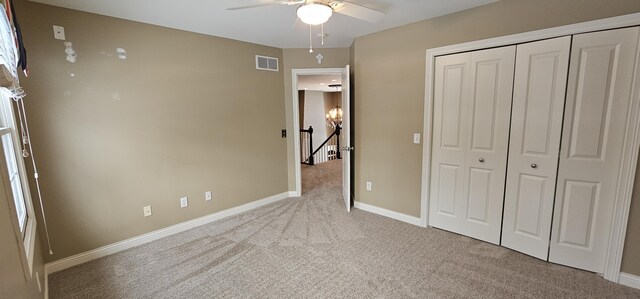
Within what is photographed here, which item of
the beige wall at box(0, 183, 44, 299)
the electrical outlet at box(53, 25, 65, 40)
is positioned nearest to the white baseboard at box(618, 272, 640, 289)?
the beige wall at box(0, 183, 44, 299)

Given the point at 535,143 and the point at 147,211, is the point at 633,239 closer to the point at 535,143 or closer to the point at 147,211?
the point at 535,143

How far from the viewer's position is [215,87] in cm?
329

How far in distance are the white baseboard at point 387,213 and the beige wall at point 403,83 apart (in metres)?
0.05

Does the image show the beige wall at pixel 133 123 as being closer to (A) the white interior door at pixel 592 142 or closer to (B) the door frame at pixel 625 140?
(B) the door frame at pixel 625 140

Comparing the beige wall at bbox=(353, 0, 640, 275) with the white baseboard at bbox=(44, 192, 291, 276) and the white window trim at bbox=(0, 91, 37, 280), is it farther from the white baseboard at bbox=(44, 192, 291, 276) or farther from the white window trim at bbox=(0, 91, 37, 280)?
the white window trim at bbox=(0, 91, 37, 280)

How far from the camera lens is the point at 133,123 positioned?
2.71 m

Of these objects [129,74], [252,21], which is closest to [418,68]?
[252,21]

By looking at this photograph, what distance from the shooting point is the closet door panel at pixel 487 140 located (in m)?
2.47

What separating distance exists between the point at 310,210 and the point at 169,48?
262cm

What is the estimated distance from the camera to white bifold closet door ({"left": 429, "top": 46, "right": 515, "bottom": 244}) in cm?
251

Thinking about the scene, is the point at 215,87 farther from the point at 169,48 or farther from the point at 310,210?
the point at 310,210

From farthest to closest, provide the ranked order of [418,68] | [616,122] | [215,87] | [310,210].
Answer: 1. [310,210]
2. [215,87]
3. [418,68]
4. [616,122]

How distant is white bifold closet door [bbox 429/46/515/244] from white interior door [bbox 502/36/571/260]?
82 mm

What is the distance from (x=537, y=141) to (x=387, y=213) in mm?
1772
